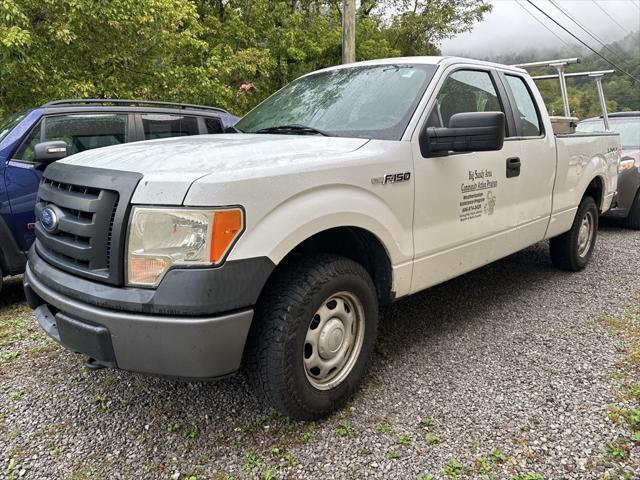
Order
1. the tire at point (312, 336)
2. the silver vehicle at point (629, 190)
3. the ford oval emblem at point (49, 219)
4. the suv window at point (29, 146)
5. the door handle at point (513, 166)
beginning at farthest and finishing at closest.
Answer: the silver vehicle at point (629, 190), the suv window at point (29, 146), the door handle at point (513, 166), the ford oval emblem at point (49, 219), the tire at point (312, 336)

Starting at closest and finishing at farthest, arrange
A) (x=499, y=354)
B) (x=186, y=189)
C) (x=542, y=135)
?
(x=186, y=189)
(x=499, y=354)
(x=542, y=135)

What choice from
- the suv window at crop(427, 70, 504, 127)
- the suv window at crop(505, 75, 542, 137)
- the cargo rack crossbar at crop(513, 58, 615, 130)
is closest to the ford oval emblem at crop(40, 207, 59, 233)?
the suv window at crop(427, 70, 504, 127)

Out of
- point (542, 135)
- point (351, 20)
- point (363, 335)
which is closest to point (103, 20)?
A: point (351, 20)

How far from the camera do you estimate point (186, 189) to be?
6.89ft

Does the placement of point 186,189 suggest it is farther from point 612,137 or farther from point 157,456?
point 612,137

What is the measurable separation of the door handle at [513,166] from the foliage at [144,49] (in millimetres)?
5735

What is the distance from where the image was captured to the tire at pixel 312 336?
2361 mm

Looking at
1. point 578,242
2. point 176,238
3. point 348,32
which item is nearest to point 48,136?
point 176,238

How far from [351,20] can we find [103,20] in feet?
18.0

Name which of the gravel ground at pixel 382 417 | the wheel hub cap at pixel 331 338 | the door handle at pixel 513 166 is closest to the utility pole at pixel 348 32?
the door handle at pixel 513 166

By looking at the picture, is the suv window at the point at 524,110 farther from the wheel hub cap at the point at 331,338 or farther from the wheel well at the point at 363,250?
the wheel hub cap at the point at 331,338

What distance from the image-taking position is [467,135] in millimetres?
2857

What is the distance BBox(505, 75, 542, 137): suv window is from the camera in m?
4.13

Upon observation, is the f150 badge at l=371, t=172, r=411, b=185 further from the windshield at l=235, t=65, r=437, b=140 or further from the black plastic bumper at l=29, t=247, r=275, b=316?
the black plastic bumper at l=29, t=247, r=275, b=316
